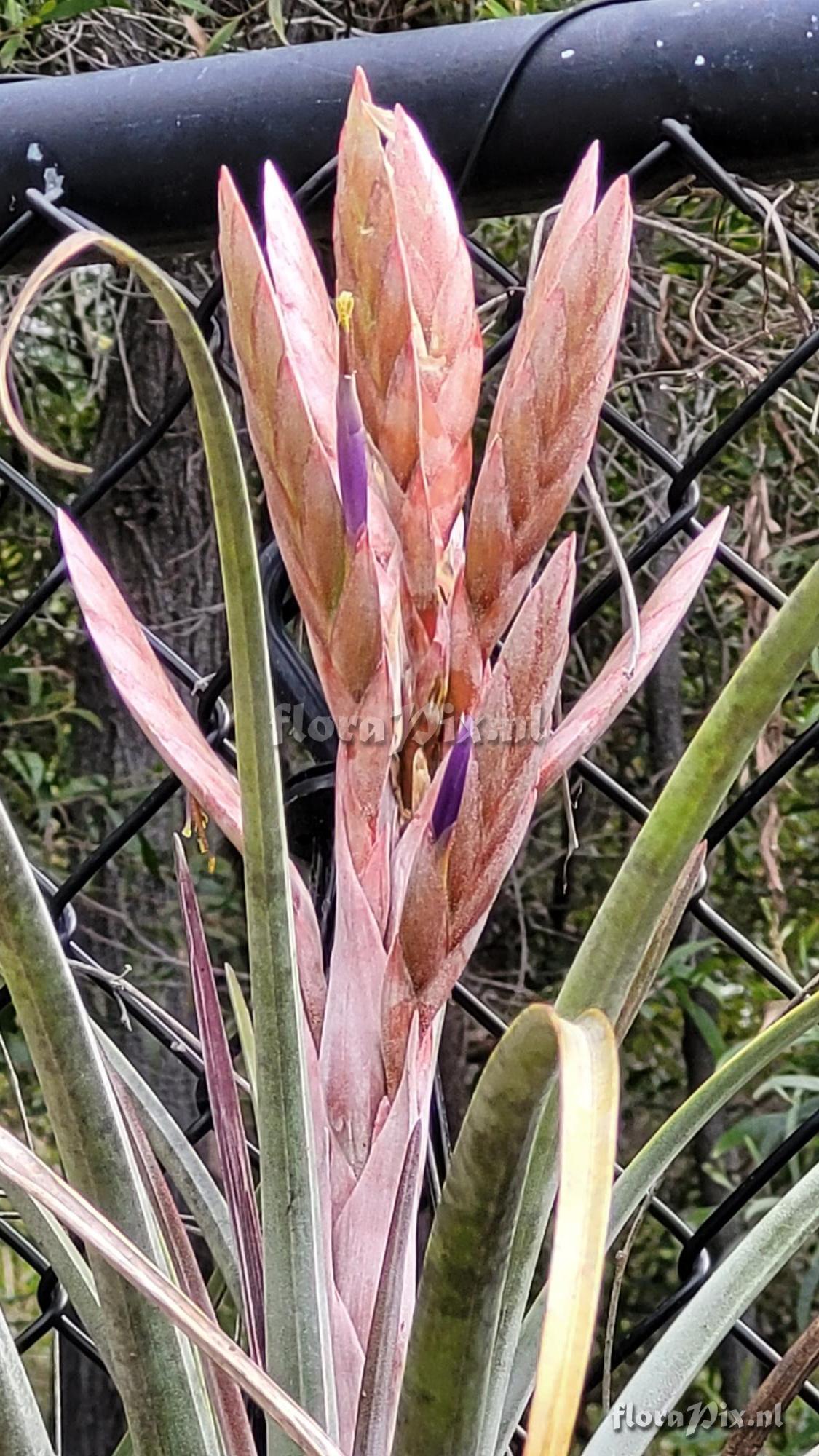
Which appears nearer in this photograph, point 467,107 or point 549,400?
point 549,400

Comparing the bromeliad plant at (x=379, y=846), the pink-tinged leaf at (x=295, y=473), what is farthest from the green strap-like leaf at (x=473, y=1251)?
the pink-tinged leaf at (x=295, y=473)

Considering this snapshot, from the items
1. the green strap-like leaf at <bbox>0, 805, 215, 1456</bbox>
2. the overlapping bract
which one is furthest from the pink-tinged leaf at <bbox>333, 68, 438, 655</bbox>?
the green strap-like leaf at <bbox>0, 805, 215, 1456</bbox>

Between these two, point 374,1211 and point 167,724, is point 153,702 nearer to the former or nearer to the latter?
point 167,724

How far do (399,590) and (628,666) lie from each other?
0.06m

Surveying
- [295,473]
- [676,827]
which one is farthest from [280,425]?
[676,827]

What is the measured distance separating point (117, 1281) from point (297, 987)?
0.22 ft

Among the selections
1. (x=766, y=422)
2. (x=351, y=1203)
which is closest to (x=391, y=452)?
(x=351, y=1203)

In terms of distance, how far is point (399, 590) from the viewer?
318 mm

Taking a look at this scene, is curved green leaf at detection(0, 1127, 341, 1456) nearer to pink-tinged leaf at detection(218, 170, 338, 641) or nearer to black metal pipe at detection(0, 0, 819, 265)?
pink-tinged leaf at detection(218, 170, 338, 641)

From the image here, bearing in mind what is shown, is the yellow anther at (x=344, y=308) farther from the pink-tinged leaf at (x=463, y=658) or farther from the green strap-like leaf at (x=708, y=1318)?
the green strap-like leaf at (x=708, y=1318)

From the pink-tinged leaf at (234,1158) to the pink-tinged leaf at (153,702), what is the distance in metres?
0.04

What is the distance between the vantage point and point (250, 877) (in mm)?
281

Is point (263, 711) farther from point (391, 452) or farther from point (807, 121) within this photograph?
point (807, 121)

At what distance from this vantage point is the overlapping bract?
0.28 metres
